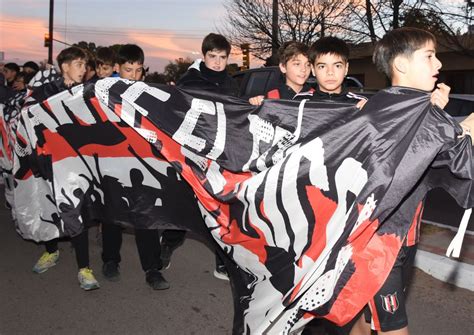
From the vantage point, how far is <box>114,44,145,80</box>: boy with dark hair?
511 cm

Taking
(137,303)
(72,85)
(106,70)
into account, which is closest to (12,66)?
(106,70)

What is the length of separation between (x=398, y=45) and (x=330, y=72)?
96cm

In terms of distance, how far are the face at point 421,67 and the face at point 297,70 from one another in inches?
66.9

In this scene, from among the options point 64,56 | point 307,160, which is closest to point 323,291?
point 307,160

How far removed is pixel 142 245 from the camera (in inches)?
191

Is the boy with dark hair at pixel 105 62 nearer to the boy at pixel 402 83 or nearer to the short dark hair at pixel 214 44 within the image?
the short dark hair at pixel 214 44

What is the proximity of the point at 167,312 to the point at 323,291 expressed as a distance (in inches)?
76.3

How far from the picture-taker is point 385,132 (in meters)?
2.72

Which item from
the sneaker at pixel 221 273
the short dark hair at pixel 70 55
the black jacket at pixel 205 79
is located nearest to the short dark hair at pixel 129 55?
the short dark hair at pixel 70 55

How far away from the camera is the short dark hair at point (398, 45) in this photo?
9.14 ft

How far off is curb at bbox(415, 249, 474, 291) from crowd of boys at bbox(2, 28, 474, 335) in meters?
1.60

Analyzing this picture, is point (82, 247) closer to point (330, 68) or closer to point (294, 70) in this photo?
point (294, 70)

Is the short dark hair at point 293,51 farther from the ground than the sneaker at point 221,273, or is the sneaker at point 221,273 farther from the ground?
the short dark hair at point 293,51

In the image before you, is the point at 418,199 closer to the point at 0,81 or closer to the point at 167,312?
the point at 167,312
